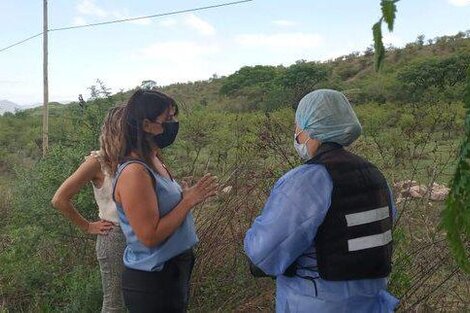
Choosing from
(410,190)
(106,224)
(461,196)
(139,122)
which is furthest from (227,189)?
(461,196)

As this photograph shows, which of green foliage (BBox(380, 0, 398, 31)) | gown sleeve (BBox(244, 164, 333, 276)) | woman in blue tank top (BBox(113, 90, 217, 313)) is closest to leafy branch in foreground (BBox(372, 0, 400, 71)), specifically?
green foliage (BBox(380, 0, 398, 31))

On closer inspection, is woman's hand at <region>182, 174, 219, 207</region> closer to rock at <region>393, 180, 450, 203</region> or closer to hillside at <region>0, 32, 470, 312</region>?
hillside at <region>0, 32, 470, 312</region>

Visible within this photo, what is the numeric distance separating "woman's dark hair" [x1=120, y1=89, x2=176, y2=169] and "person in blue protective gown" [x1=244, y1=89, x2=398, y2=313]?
29.9 inches

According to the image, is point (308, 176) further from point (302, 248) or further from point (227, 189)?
point (227, 189)

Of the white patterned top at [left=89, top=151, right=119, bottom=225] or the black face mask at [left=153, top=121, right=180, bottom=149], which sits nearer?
the black face mask at [left=153, top=121, right=180, bottom=149]

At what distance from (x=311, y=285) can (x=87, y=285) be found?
2739 mm

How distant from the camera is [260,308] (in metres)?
4.12

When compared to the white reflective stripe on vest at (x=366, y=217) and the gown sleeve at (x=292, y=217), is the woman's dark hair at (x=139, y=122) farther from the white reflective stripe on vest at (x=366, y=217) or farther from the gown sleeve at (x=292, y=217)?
the white reflective stripe on vest at (x=366, y=217)

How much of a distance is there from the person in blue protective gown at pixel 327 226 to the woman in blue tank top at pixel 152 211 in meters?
0.54

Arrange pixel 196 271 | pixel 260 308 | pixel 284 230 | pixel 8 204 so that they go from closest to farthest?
pixel 284 230 < pixel 260 308 < pixel 196 271 < pixel 8 204

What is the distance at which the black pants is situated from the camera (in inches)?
99.4

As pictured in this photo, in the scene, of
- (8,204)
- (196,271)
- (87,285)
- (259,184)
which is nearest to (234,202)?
(259,184)

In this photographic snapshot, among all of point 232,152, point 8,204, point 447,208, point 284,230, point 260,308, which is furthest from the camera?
point 8,204

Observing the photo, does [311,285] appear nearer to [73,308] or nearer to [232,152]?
[73,308]
